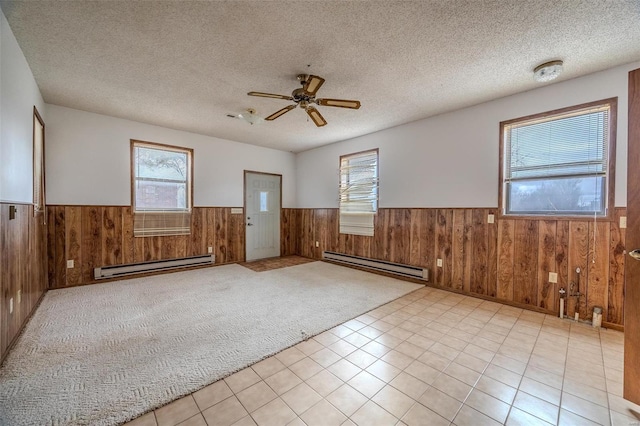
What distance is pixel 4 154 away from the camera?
6.56ft

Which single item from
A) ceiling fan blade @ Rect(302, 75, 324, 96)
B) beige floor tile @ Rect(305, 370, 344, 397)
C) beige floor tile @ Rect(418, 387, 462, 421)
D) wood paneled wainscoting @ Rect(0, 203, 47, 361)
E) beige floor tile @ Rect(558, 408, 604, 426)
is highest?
ceiling fan blade @ Rect(302, 75, 324, 96)

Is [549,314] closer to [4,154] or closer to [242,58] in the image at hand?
[242,58]

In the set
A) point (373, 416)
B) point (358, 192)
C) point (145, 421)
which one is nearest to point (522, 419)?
point (373, 416)

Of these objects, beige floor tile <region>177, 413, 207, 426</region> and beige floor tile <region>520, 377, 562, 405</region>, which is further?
beige floor tile <region>520, 377, 562, 405</region>

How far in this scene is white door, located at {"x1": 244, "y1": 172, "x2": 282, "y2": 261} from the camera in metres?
5.79

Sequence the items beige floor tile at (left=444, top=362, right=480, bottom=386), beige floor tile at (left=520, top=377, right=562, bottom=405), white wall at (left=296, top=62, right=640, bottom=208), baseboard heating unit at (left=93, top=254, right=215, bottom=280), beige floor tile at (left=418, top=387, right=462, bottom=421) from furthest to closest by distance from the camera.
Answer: baseboard heating unit at (left=93, top=254, right=215, bottom=280)
white wall at (left=296, top=62, right=640, bottom=208)
beige floor tile at (left=444, top=362, right=480, bottom=386)
beige floor tile at (left=520, top=377, right=562, bottom=405)
beige floor tile at (left=418, top=387, right=462, bottom=421)

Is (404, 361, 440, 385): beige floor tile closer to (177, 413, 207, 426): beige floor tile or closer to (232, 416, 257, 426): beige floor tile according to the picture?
(232, 416, 257, 426): beige floor tile

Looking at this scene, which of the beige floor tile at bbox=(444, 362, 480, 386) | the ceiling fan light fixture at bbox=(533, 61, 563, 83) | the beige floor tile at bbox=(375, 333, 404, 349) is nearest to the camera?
the beige floor tile at bbox=(444, 362, 480, 386)

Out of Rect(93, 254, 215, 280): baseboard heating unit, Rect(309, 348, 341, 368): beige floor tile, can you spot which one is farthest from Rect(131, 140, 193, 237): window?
Rect(309, 348, 341, 368): beige floor tile

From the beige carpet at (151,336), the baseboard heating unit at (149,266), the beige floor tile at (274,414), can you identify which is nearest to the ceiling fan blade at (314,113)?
the beige carpet at (151,336)

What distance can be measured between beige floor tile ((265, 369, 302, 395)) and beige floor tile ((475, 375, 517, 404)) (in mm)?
1236

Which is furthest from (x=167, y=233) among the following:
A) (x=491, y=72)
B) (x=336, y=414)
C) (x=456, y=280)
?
(x=491, y=72)

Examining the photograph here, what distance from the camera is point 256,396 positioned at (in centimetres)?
161

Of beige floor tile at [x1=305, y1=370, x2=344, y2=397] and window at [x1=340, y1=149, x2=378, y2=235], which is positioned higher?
window at [x1=340, y1=149, x2=378, y2=235]
